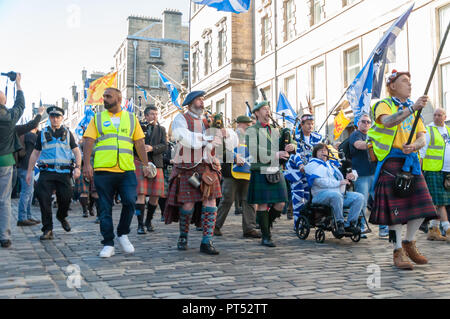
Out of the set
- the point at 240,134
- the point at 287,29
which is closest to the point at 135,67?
the point at 287,29

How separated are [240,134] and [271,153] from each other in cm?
197

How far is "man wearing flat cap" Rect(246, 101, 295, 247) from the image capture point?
671cm

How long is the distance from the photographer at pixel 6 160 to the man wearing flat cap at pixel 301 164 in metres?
4.39

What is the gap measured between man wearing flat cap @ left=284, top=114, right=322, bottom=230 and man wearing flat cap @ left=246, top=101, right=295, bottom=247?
108 cm

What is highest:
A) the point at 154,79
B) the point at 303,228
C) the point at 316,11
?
the point at 154,79

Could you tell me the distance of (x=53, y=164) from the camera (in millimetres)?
7297

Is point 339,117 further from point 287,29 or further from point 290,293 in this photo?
point 287,29

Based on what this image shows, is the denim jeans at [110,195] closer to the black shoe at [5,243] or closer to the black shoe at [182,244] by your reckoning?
the black shoe at [182,244]

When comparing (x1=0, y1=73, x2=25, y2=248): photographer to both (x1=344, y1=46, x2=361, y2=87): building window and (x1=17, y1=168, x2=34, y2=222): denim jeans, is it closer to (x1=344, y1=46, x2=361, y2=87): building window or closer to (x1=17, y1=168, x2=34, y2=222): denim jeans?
(x1=17, y1=168, x2=34, y2=222): denim jeans

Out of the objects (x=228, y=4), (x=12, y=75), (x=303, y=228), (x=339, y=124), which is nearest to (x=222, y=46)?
(x=339, y=124)

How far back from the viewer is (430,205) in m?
5.14

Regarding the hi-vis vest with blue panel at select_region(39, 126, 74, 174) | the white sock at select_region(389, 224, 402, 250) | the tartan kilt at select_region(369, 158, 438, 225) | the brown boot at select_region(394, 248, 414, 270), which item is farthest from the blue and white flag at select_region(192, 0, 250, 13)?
the brown boot at select_region(394, 248, 414, 270)

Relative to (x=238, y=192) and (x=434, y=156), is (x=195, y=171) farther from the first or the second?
(x=434, y=156)

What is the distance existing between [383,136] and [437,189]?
9.78 ft
